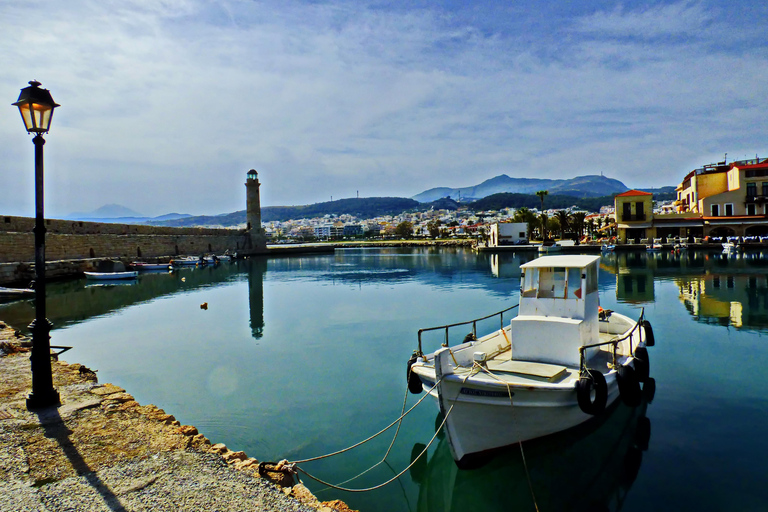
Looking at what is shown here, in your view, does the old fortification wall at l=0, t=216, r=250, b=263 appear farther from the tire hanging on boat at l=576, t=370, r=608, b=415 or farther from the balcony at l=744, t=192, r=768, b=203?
the balcony at l=744, t=192, r=768, b=203

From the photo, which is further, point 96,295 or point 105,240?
point 105,240

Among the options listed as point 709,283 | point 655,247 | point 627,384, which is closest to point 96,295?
point 627,384

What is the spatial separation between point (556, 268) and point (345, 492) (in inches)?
207

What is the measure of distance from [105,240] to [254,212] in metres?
26.6

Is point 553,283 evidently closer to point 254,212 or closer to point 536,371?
point 536,371

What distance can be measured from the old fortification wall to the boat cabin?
1447 inches

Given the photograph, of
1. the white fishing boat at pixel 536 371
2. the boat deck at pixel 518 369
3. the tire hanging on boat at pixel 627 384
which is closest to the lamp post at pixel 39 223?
the white fishing boat at pixel 536 371

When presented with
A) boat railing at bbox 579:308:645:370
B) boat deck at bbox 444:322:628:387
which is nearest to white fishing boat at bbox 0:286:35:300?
boat deck at bbox 444:322:628:387

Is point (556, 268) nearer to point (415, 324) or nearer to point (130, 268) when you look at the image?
point (415, 324)

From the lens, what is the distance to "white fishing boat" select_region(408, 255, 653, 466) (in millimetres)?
6254

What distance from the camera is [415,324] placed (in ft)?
57.6

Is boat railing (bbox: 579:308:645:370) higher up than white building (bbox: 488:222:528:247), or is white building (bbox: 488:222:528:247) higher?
white building (bbox: 488:222:528:247)

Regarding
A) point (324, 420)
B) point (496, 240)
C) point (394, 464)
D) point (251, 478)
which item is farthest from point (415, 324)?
point (496, 240)

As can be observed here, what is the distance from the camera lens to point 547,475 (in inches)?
250
